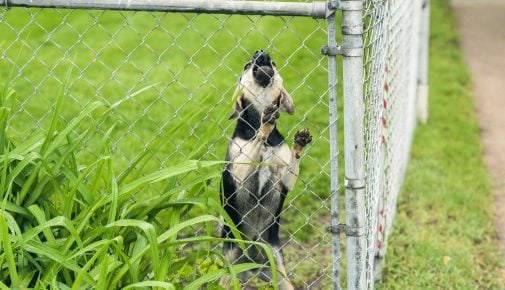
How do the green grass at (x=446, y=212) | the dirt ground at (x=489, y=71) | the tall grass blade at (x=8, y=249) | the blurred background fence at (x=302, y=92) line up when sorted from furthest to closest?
1. the dirt ground at (x=489, y=71)
2. the green grass at (x=446, y=212)
3. the blurred background fence at (x=302, y=92)
4. the tall grass blade at (x=8, y=249)

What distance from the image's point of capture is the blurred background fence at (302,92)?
3.43 meters

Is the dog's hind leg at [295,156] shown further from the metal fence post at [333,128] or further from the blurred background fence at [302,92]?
the metal fence post at [333,128]

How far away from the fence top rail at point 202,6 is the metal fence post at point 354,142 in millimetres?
124

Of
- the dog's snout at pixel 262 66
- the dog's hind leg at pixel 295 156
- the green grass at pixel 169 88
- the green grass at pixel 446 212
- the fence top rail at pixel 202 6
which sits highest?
the fence top rail at pixel 202 6

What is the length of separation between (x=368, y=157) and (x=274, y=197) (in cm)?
45

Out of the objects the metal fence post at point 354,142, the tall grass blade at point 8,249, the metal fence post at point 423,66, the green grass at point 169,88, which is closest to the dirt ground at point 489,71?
the metal fence post at point 423,66

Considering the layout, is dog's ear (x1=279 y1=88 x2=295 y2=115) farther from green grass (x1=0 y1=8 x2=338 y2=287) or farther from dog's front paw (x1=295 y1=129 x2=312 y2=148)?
green grass (x1=0 y1=8 x2=338 y2=287)

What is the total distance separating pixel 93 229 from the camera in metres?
3.53

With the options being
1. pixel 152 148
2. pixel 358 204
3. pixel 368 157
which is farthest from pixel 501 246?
pixel 152 148

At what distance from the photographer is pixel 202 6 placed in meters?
3.42

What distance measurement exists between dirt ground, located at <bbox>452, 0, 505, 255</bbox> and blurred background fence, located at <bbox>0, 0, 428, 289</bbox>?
0.70 m

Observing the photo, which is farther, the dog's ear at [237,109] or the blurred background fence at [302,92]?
the dog's ear at [237,109]

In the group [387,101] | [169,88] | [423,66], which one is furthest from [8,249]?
[169,88]

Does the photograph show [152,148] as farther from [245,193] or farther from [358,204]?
[358,204]
